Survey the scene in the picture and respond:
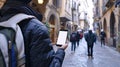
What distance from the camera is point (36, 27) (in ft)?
7.51

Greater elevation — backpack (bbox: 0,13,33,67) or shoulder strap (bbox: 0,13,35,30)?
shoulder strap (bbox: 0,13,35,30)

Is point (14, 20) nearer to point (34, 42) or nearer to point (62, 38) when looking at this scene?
point (34, 42)

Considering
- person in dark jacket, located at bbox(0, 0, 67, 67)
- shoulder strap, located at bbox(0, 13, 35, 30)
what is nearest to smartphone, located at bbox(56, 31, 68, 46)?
person in dark jacket, located at bbox(0, 0, 67, 67)

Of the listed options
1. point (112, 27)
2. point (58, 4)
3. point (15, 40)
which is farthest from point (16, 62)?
point (58, 4)

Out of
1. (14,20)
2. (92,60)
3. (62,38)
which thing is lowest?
(92,60)

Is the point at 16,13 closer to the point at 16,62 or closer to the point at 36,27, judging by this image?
the point at 36,27

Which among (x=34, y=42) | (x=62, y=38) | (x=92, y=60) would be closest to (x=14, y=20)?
(x=34, y=42)

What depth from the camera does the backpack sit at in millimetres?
2080

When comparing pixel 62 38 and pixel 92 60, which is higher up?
pixel 62 38

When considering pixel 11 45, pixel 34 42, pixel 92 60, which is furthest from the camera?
pixel 92 60

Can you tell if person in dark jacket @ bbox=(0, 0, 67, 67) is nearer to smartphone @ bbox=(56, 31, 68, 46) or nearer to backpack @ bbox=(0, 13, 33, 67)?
backpack @ bbox=(0, 13, 33, 67)

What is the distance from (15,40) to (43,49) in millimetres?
244

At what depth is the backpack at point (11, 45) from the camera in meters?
2.08

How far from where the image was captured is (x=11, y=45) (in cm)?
209
